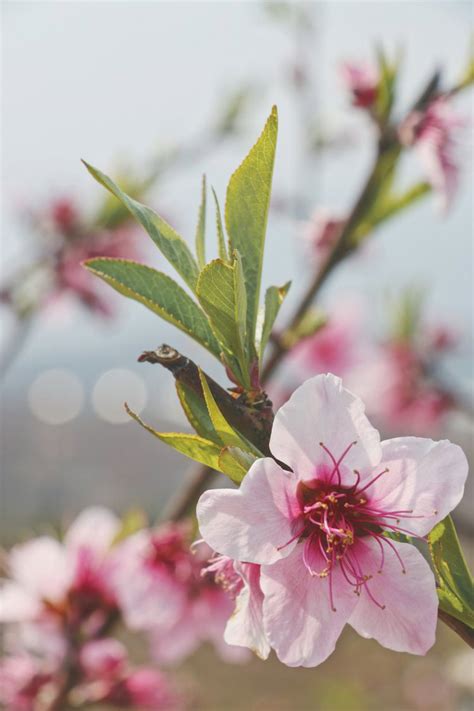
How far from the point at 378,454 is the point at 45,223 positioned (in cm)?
111

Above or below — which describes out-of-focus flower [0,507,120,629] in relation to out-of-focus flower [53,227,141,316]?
below

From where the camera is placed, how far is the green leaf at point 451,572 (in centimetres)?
42

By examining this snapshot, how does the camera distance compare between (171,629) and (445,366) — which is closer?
(171,629)

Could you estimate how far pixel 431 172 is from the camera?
86 centimetres

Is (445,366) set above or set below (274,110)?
below

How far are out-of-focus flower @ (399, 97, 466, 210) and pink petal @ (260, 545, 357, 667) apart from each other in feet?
1.72

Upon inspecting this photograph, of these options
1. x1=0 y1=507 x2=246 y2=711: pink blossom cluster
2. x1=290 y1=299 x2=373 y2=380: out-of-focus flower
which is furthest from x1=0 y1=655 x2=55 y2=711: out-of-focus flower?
x1=290 y1=299 x2=373 y2=380: out-of-focus flower

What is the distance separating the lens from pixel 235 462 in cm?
41

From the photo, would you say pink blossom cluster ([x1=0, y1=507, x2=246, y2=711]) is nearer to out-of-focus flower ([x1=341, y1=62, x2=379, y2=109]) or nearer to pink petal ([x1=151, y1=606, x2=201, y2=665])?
pink petal ([x1=151, y1=606, x2=201, y2=665])

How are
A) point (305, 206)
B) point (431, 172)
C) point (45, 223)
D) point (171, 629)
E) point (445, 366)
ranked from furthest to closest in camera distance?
point (305, 206) < point (445, 366) < point (45, 223) < point (171, 629) < point (431, 172)

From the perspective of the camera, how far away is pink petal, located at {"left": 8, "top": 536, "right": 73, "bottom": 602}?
0.95 meters

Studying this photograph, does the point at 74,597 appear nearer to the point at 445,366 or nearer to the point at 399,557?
the point at 399,557

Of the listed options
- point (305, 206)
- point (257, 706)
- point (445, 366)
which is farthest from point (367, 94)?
point (257, 706)

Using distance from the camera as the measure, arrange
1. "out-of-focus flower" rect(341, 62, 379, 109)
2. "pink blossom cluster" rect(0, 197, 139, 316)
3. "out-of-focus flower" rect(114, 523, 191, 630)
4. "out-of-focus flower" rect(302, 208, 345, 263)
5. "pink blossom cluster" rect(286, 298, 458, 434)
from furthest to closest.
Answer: "pink blossom cluster" rect(286, 298, 458, 434)
"pink blossom cluster" rect(0, 197, 139, 316)
"out-of-focus flower" rect(302, 208, 345, 263)
"out-of-focus flower" rect(341, 62, 379, 109)
"out-of-focus flower" rect(114, 523, 191, 630)
